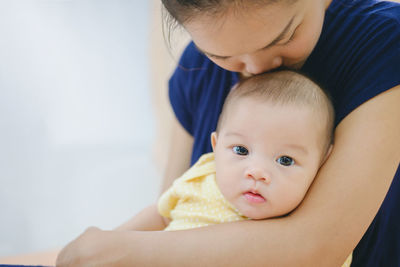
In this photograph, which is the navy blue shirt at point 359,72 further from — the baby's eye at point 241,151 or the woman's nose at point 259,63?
the baby's eye at point 241,151

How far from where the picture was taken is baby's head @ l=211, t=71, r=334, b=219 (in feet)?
2.61

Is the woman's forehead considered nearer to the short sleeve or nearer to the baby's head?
the baby's head

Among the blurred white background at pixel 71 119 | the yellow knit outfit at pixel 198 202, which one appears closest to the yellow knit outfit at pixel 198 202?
the yellow knit outfit at pixel 198 202

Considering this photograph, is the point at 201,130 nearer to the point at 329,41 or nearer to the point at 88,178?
the point at 329,41

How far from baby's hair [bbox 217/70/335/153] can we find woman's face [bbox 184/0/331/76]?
1.4 inches

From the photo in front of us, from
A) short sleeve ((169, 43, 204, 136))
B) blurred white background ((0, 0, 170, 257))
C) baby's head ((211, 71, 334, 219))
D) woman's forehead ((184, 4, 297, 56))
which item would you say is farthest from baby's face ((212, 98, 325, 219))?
blurred white background ((0, 0, 170, 257))

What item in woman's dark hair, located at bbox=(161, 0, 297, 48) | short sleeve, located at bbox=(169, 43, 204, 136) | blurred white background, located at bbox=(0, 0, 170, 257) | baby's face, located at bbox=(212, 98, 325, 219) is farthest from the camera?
blurred white background, located at bbox=(0, 0, 170, 257)

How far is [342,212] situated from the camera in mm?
754

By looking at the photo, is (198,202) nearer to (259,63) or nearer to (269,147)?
(269,147)

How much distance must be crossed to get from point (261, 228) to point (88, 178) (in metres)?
1.54

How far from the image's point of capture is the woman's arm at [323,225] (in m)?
0.75

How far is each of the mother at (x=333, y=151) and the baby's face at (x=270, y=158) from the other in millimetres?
28

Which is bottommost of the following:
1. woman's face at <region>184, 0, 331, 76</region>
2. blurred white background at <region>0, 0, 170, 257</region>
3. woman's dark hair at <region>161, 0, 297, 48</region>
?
blurred white background at <region>0, 0, 170, 257</region>

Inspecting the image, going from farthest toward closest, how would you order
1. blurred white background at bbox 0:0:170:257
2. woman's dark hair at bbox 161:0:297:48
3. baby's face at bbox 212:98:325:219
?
blurred white background at bbox 0:0:170:257 < baby's face at bbox 212:98:325:219 < woman's dark hair at bbox 161:0:297:48
